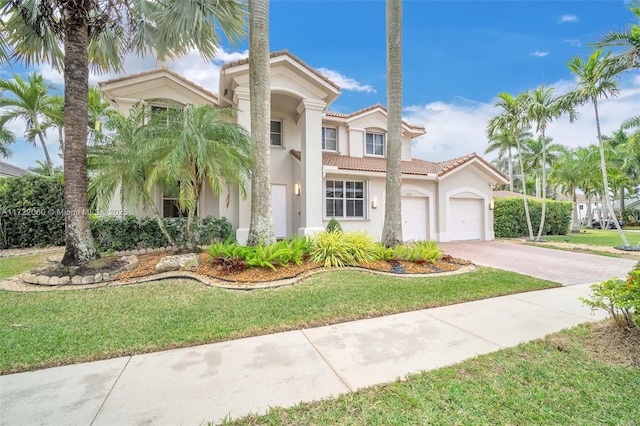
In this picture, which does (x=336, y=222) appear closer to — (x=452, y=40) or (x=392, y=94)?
(x=392, y=94)

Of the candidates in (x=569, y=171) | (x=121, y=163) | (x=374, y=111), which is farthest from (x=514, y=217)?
(x=121, y=163)

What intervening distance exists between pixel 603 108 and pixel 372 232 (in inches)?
426

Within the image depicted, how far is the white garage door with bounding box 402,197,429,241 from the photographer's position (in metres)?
14.3

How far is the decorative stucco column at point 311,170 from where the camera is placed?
11398 mm

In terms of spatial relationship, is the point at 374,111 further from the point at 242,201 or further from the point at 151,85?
the point at 151,85

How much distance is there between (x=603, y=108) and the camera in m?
11.4

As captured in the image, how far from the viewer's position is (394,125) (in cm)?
898

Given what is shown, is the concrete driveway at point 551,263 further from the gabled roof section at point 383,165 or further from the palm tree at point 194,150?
the palm tree at point 194,150

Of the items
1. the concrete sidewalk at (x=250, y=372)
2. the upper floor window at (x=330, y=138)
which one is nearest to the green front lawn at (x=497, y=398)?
the concrete sidewalk at (x=250, y=372)

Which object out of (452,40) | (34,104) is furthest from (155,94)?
(452,40)

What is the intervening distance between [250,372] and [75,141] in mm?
7483

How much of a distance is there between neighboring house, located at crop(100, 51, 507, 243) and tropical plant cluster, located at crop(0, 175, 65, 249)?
2.54 meters

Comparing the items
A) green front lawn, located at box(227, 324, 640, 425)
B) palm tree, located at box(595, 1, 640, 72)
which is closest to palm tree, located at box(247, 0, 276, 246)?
green front lawn, located at box(227, 324, 640, 425)

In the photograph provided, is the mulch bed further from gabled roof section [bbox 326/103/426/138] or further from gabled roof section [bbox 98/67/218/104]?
gabled roof section [bbox 326/103/426/138]
